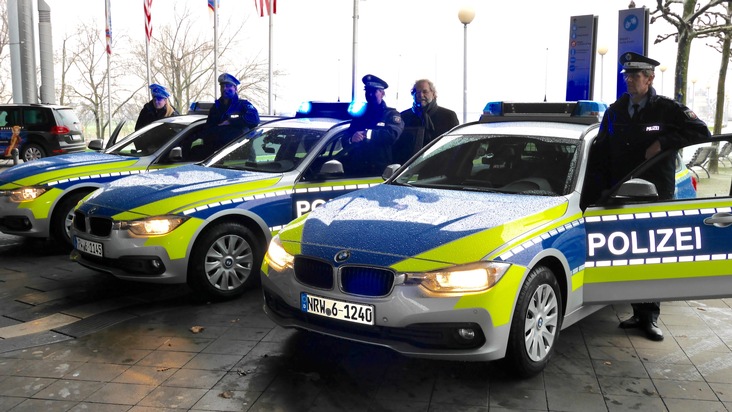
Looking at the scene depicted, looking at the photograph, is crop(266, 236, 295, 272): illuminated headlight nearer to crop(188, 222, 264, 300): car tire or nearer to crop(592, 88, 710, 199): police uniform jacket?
crop(188, 222, 264, 300): car tire

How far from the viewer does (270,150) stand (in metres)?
6.87

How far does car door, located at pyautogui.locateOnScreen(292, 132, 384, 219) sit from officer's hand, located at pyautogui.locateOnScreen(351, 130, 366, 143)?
130 millimetres

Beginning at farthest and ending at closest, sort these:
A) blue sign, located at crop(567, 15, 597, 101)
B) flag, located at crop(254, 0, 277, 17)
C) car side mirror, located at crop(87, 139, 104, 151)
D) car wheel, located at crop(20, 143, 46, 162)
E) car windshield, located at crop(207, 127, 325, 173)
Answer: flag, located at crop(254, 0, 277, 17), car wheel, located at crop(20, 143, 46, 162), blue sign, located at crop(567, 15, 597, 101), car side mirror, located at crop(87, 139, 104, 151), car windshield, located at crop(207, 127, 325, 173)

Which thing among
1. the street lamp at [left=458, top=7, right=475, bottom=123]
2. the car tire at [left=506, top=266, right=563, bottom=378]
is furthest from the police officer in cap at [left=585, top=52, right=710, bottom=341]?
the street lamp at [left=458, top=7, right=475, bottom=123]

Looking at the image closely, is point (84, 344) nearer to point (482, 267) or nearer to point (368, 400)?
point (368, 400)

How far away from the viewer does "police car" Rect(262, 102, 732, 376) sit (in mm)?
3777

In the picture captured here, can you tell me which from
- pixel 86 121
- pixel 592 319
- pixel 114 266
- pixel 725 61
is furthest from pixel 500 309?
pixel 86 121

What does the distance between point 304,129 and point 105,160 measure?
9.22 ft

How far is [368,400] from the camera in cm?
391

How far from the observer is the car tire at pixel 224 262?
19.0ft

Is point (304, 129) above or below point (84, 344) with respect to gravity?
above

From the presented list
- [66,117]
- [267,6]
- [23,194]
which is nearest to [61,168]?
[23,194]

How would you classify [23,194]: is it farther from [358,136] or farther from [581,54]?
[581,54]

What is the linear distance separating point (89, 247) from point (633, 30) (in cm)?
1193
